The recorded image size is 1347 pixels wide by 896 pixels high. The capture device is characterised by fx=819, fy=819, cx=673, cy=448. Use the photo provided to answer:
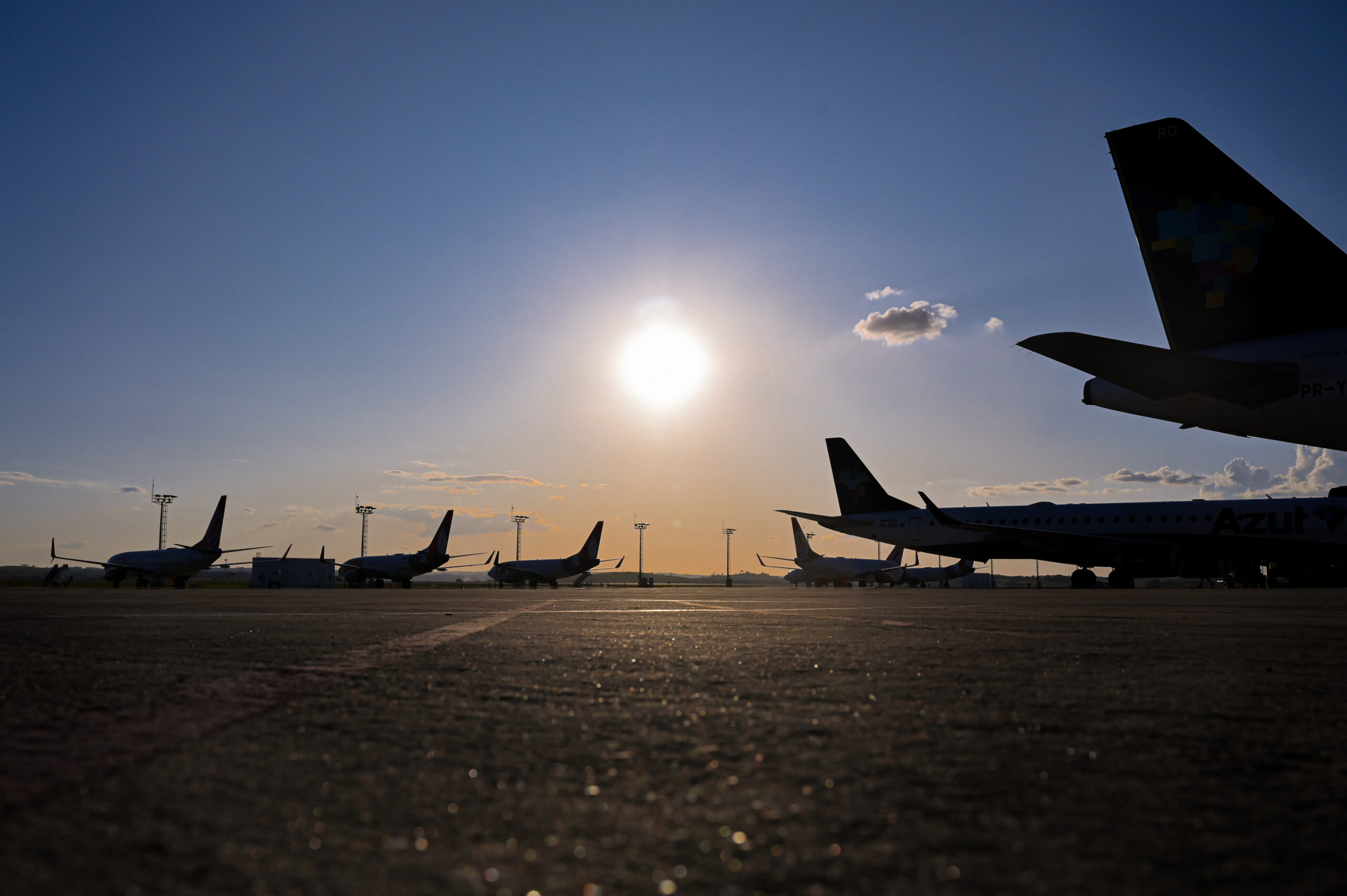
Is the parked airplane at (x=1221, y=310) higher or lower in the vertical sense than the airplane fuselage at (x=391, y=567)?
higher

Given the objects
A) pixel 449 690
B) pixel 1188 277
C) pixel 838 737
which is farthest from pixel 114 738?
pixel 1188 277

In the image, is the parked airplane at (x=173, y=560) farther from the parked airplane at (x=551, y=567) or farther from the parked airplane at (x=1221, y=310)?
the parked airplane at (x=1221, y=310)

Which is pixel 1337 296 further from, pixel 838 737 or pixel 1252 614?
pixel 838 737

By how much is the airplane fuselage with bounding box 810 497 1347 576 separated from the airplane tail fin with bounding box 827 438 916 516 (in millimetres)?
2646

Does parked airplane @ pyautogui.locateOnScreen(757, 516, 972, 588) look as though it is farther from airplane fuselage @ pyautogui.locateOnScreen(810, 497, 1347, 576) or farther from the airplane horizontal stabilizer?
the airplane horizontal stabilizer

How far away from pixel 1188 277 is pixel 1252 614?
3250 mm

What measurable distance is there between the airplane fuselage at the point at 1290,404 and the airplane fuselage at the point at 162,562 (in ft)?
168

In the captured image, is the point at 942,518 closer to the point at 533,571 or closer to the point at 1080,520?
the point at 1080,520

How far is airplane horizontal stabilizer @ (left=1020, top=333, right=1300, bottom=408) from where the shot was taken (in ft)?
20.7

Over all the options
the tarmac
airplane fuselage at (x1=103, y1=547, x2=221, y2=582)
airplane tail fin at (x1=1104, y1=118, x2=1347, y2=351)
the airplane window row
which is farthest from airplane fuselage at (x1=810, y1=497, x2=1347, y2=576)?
airplane fuselage at (x1=103, y1=547, x2=221, y2=582)

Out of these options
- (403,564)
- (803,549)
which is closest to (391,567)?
(403,564)

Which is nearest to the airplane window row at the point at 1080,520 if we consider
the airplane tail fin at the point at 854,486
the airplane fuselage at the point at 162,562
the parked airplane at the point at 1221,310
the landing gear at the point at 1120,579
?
the landing gear at the point at 1120,579

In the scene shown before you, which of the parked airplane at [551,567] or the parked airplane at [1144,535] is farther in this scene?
the parked airplane at [551,567]

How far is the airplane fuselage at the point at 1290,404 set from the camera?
6.70 m
